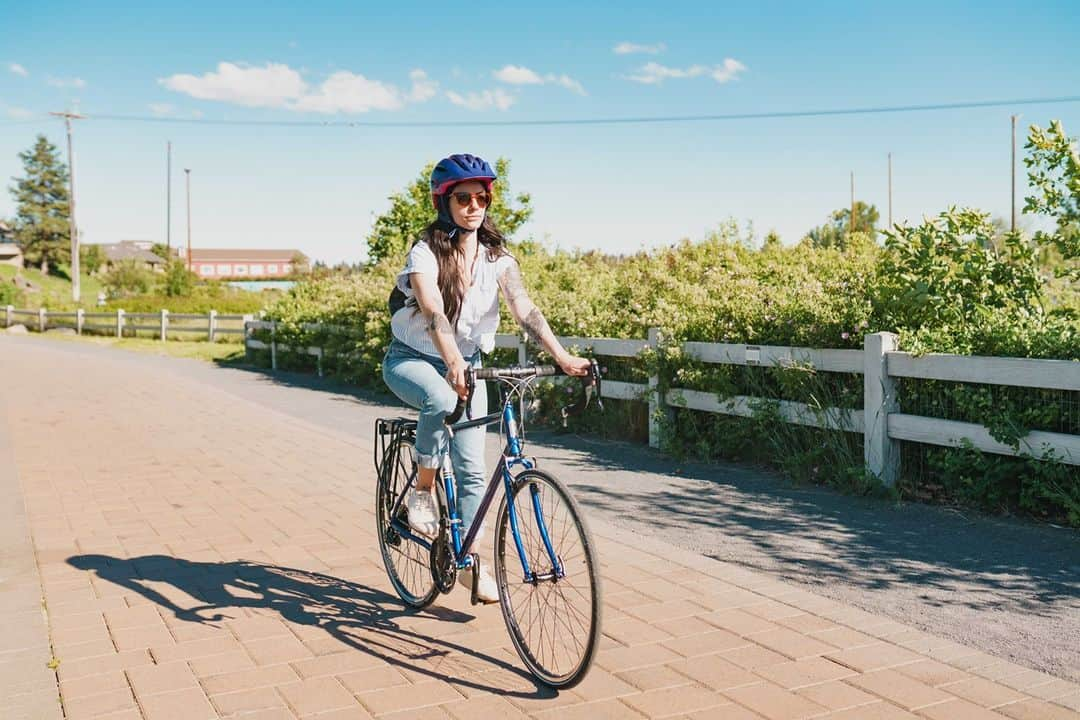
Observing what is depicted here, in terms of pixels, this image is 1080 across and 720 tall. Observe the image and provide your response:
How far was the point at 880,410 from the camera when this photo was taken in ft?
24.0

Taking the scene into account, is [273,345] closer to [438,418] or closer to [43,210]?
[438,418]

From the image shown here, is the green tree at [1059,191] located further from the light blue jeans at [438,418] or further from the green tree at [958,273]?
the light blue jeans at [438,418]

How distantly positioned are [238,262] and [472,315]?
171726mm

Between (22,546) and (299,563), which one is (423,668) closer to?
(299,563)

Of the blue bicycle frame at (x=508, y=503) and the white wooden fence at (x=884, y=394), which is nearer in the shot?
the blue bicycle frame at (x=508, y=503)

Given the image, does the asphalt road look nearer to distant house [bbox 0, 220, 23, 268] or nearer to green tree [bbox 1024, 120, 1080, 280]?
green tree [bbox 1024, 120, 1080, 280]

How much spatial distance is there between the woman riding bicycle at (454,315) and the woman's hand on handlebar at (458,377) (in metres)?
0.29

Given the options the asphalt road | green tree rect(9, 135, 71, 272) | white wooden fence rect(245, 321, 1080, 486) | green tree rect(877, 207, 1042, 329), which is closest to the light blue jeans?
the asphalt road

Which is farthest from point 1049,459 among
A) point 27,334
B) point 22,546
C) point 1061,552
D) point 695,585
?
point 27,334

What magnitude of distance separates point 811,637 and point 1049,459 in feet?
8.70

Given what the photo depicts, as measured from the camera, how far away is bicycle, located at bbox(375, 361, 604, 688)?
3740mm

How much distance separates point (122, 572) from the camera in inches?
221

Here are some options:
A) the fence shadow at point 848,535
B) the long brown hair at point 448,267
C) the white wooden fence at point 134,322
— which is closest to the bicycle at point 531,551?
the long brown hair at point 448,267

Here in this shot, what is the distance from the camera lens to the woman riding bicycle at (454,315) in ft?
14.5
